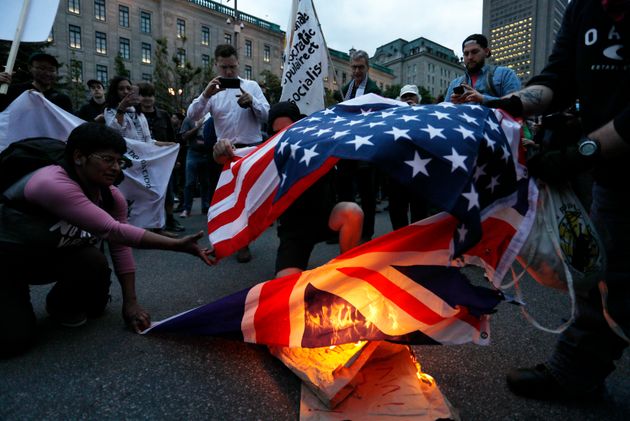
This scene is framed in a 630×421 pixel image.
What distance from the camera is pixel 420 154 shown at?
154 centimetres

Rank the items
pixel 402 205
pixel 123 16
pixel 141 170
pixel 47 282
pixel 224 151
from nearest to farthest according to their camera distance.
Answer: pixel 47 282 < pixel 224 151 < pixel 402 205 < pixel 141 170 < pixel 123 16

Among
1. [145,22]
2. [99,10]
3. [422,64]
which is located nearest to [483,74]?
[99,10]

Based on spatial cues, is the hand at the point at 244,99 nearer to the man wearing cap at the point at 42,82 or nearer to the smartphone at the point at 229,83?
the smartphone at the point at 229,83

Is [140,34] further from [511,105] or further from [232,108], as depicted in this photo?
[511,105]

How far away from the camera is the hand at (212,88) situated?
3.96 m

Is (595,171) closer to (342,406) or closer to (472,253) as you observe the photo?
(472,253)

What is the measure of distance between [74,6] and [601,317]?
135 feet

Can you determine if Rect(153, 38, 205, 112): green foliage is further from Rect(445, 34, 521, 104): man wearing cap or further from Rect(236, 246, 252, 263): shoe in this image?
Rect(445, 34, 521, 104): man wearing cap

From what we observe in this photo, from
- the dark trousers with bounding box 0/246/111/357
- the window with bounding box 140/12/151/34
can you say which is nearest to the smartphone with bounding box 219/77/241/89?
the dark trousers with bounding box 0/246/111/357

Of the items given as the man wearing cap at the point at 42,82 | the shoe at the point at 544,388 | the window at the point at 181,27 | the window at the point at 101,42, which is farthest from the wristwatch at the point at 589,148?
the window at the point at 181,27

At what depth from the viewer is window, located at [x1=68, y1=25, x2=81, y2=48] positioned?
106 feet

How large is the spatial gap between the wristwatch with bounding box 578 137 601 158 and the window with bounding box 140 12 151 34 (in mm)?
42043

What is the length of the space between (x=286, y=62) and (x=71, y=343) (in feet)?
13.6

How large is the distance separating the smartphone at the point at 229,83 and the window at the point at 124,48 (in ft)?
122
